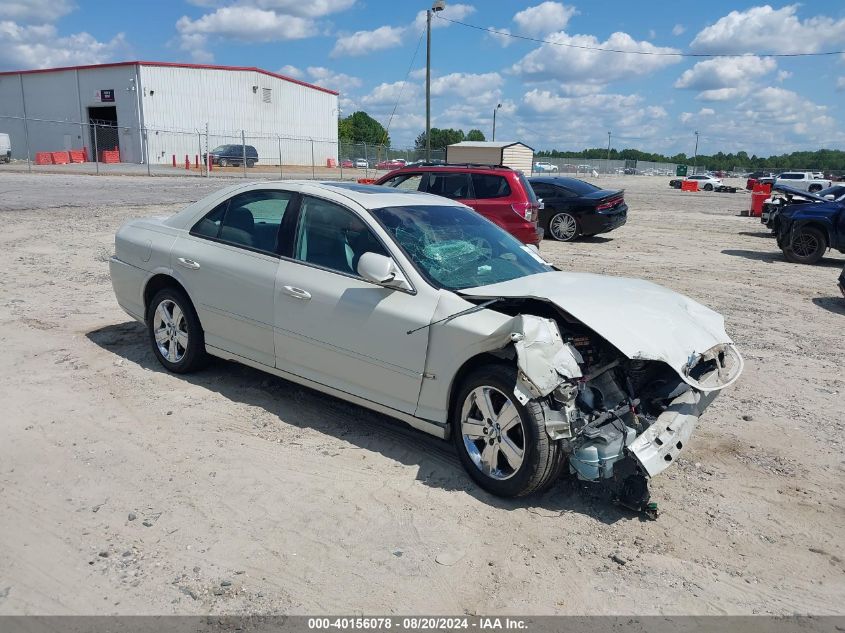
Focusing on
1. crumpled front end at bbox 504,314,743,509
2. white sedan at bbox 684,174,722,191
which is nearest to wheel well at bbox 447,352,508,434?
crumpled front end at bbox 504,314,743,509

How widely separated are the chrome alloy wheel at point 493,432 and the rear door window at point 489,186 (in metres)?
8.47

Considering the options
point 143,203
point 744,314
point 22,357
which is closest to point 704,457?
point 744,314

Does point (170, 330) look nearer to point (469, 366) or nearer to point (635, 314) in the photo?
point (469, 366)

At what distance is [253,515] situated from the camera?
12.2 ft

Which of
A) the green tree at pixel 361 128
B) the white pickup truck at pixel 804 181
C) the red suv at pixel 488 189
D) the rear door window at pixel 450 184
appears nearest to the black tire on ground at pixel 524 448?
the red suv at pixel 488 189

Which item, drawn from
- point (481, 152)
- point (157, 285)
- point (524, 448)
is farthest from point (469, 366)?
point (481, 152)

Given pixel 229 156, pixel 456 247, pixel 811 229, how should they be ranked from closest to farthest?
pixel 456 247, pixel 811 229, pixel 229 156

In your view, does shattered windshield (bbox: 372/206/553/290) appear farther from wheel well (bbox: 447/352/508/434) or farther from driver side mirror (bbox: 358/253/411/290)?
wheel well (bbox: 447/352/508/434)

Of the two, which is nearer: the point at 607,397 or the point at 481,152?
the point at 607,397

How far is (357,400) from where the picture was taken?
14.8ft

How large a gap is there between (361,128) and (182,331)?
118m

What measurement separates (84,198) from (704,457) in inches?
732

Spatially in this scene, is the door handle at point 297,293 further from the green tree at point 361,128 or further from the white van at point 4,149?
the green tree at point 361,128

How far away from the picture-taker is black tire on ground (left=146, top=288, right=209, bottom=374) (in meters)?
5.46
